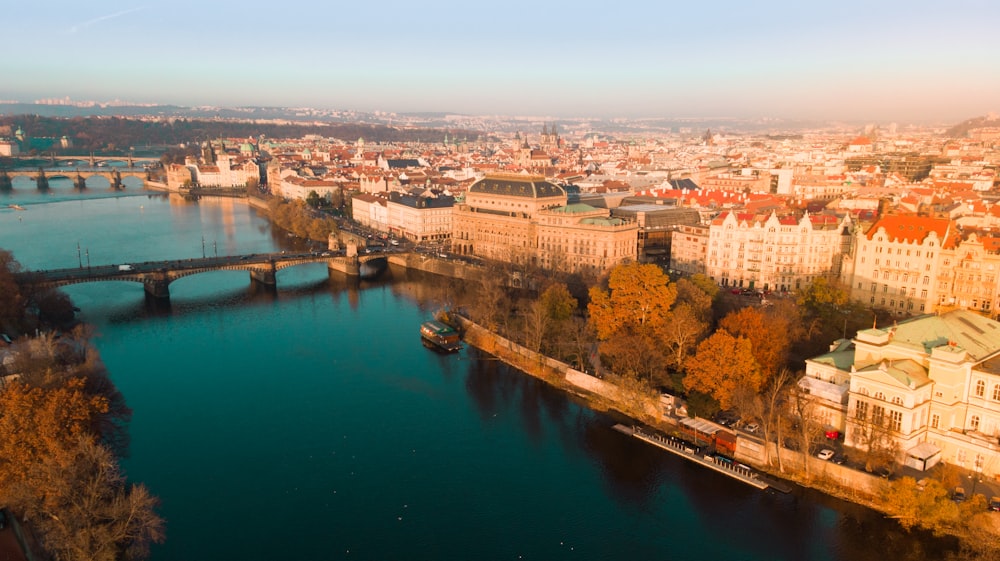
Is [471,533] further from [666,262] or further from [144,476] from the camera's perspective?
[666,262]

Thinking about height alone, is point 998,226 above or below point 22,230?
above

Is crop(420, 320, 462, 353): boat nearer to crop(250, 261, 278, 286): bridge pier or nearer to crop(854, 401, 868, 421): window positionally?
crop(250, 261, 278, 286): bridge pier

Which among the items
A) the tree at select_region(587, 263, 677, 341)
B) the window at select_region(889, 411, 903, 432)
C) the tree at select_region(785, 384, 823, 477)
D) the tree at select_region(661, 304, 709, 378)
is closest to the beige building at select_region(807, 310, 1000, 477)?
the window at select_region(889, 411, 903, 432)

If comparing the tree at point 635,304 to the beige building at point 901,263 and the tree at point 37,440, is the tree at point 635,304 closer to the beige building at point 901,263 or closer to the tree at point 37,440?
the beige building at point 901,263

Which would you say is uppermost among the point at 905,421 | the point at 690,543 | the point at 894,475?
the point at 905,421

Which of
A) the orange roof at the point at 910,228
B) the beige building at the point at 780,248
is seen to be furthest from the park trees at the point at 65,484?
the orange roof at the point at 910,228

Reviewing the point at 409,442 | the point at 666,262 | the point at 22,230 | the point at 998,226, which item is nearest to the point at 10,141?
the point at 22,230
